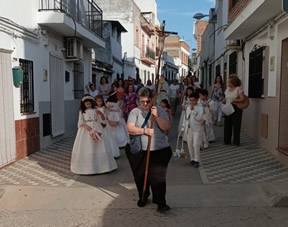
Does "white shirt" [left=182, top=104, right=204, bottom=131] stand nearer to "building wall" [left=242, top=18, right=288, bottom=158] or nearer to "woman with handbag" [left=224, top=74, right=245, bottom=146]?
"building wall" [left=242, top=18, right=288, bottom=158]

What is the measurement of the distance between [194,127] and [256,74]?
3.36 metres

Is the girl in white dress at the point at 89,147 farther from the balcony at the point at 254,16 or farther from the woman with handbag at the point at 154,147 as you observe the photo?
the balcony at the point at 254,16

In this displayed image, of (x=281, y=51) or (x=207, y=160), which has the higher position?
(x=281, y=51)

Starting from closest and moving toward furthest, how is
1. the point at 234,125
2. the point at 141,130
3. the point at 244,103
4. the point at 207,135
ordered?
1. the point at 141,130
2. the point at 244,103
3. the point at 234,125
4. the point at 207,135

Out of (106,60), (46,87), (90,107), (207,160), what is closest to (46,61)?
(46,87)

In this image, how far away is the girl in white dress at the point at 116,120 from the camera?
855 cm

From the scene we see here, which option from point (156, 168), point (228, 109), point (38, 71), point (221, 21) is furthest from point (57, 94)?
point (221, 21)

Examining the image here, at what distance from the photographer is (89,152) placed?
21.0 ft

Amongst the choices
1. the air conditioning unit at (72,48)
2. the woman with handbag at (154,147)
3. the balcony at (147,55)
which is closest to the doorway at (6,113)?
the woman with handbag at (154,147)

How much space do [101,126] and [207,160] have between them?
2368mm

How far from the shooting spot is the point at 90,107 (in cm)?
646

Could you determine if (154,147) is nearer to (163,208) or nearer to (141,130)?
(141,130)

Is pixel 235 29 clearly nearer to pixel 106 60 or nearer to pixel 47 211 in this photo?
pixel 47 211

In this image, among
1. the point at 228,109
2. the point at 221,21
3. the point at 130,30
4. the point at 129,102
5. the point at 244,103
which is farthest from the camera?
the point at 130,30
